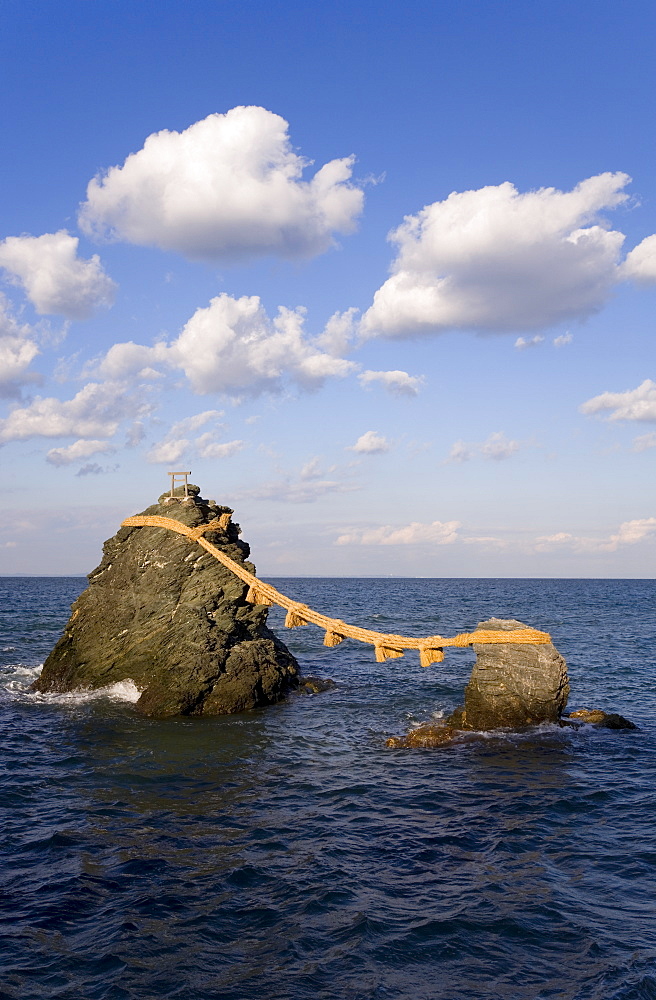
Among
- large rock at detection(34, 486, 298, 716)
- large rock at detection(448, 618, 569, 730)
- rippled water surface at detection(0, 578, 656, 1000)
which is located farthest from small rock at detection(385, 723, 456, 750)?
large rock at detection(34, 486, 298, 716)

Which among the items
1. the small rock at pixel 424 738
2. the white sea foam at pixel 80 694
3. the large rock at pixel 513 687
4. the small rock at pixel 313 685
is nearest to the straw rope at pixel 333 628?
the large rock at pixel 513 687

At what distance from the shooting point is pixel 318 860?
1099 centimetres

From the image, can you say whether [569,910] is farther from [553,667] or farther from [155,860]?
[553,667]

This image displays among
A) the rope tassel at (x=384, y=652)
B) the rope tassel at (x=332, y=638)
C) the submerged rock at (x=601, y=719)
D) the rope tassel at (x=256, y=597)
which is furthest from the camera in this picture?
the rope tassel at (x=256, y=597)

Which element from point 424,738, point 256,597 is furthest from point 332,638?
point 424,738

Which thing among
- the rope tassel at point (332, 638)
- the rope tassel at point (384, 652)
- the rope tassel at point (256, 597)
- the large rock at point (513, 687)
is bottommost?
the large rock at point (513, 687)

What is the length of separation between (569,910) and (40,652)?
95.0 ft

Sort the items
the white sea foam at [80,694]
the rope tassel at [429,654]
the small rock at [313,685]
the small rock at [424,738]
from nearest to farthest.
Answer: the small rock at [424,738], the rope tassel at [429,654], the white sea foam at [80,694], the small rock at [313,685]

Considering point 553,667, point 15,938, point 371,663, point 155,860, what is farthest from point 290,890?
point 371,663

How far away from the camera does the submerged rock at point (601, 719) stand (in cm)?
1914

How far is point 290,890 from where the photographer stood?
32.8 feet

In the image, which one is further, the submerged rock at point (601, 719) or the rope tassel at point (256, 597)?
the rope tassel at point (256, 597)

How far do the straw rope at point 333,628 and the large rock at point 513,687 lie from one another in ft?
1.01

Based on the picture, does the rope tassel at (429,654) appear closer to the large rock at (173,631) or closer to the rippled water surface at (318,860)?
the rippled water surface at (318,860)
